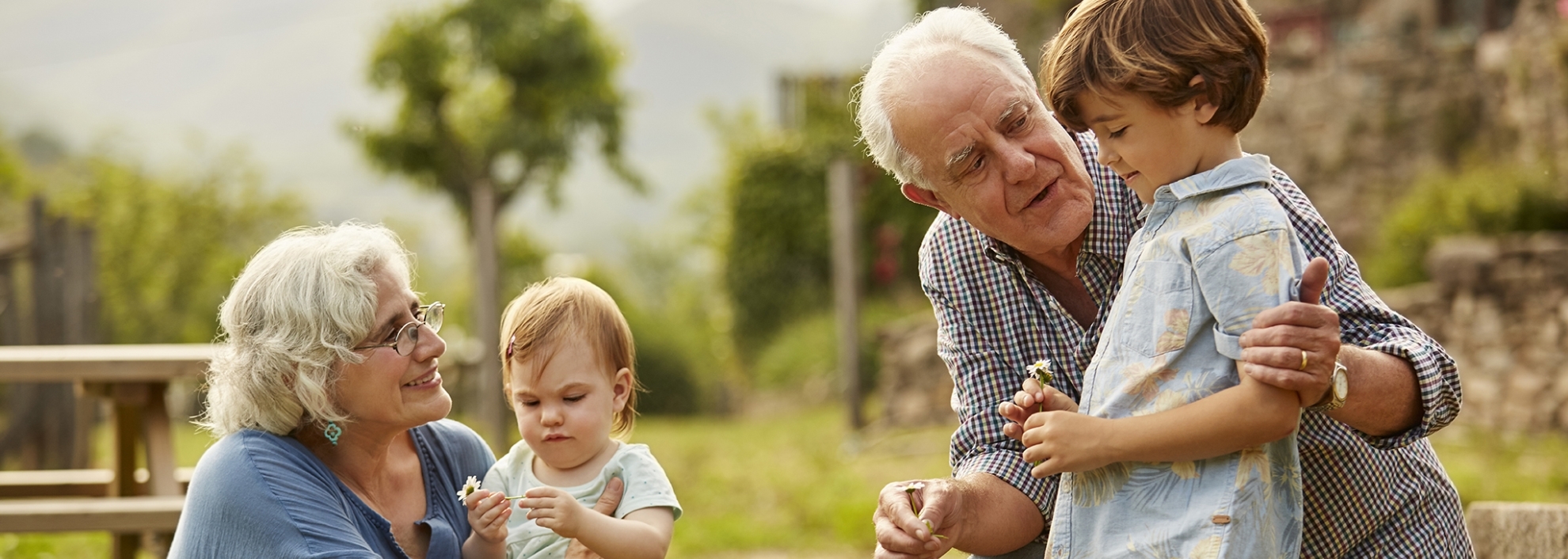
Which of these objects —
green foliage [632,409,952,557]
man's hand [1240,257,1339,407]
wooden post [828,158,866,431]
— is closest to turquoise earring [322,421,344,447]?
man's hand [1240,257,1339,407]

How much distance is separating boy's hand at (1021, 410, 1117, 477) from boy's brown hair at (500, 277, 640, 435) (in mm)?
943

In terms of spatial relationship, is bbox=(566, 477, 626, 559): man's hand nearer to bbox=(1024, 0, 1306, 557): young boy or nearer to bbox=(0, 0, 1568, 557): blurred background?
bbox=(0, 0, 1568, 557): blurred background

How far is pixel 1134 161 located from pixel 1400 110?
9941 mm

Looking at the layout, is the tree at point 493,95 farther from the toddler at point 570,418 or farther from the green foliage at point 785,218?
the toddler at point 570,418

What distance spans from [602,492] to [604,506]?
42 millimetres

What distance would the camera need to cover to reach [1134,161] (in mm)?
1768

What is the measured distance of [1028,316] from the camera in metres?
2.29

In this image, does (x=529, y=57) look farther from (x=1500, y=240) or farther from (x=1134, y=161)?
(x=1134, y=161)

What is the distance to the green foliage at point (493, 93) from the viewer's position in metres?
13.5

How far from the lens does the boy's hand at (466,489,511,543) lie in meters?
2.14

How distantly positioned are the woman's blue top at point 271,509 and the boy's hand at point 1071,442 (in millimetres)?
1154

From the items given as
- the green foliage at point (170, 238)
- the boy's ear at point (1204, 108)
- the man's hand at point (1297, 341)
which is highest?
the boy's ear at point (1204, 108)

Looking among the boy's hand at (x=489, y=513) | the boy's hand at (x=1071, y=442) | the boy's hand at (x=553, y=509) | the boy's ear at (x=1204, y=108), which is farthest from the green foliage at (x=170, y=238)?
the boy's ear at (x=1204, y=108)

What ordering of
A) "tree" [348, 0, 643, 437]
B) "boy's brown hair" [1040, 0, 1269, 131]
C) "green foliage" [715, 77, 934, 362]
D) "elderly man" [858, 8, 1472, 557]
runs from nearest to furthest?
1. "boy's brown hair" [1040, 0, 1269, 131]
2. "elderly man" [858, 8, 1472, 557]
3. "green foliage" [715, 77, 934, 362]
4. "tree" [348, 0, 643, 437]
